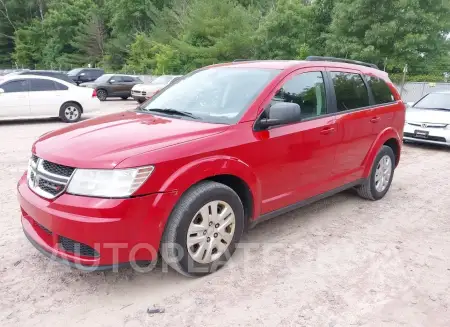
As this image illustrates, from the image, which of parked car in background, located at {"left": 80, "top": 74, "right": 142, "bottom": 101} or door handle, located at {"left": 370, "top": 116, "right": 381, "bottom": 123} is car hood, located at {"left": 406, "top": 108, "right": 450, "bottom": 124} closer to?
door handle, located at {"left": 370, "top": 116, "right": 381, "bottom": 123}

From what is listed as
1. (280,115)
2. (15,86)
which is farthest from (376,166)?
(15,86)

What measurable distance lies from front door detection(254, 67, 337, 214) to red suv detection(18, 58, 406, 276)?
10 mm

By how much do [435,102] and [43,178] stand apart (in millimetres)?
9456

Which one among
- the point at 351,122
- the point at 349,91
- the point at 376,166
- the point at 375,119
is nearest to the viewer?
the point at 351,122

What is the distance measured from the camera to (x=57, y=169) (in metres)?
2.83

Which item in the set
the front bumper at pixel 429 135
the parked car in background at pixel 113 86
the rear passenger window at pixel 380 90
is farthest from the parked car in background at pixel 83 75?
the rear passenger window at pixel 380 90

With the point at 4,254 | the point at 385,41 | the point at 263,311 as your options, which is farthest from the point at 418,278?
the point at 385,41

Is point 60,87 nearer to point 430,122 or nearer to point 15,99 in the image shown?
point 15,99

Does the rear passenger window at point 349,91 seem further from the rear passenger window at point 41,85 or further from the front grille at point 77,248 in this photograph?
the rear passenger window at point 41,85

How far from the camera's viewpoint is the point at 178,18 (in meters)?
39.1

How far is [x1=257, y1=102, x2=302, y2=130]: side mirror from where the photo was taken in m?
3.31

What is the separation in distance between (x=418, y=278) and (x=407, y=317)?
24.5 inches

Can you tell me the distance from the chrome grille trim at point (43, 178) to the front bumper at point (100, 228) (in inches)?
2.2

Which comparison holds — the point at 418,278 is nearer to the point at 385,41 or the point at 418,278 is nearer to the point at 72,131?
the point at 72,131
